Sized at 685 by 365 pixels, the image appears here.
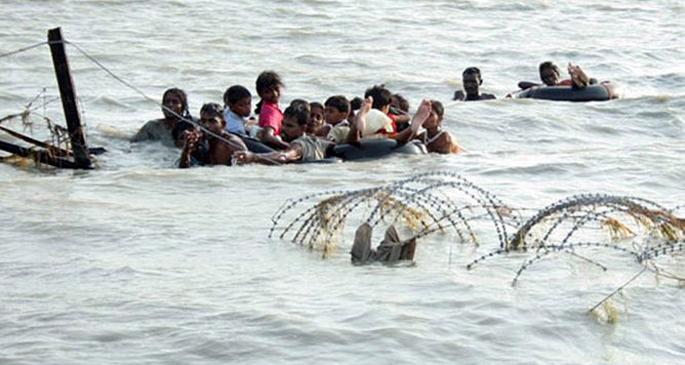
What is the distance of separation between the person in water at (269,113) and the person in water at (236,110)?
0.19m

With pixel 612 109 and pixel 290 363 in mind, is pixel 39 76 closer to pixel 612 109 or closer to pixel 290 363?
pixel 612 109

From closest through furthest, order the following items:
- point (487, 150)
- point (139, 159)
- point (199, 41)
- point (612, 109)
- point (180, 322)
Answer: point (180, 322), point (139, 159), point (487, 150), point (612, 109), point (199, 41)

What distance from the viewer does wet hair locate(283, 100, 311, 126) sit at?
14617 millimetres

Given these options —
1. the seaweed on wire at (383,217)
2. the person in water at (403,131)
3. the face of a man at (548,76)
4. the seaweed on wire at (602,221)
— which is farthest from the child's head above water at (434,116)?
the face of a man at (548,76)

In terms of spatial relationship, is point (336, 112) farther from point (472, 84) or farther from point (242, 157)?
point (472, 84)

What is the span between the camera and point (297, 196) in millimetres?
12555

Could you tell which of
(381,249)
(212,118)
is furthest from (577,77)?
(381,249)

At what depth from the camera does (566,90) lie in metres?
20.0

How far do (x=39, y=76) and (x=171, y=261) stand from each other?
12.9 m

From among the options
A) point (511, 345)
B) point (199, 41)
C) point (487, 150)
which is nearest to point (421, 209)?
point (511, 345)

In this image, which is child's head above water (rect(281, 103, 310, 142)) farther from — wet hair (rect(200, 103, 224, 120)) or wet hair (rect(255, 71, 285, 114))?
wet hair (rect(200, 103, 224, 120))

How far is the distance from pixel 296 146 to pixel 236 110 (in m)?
0.83

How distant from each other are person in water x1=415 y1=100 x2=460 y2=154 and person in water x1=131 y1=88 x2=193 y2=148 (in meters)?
2.37

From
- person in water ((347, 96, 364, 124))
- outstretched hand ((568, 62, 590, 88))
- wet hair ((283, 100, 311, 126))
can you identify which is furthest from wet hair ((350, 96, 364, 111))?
outstretched hand ((568, 62, 590, 88))
